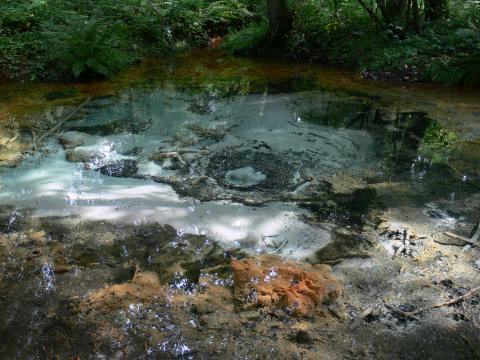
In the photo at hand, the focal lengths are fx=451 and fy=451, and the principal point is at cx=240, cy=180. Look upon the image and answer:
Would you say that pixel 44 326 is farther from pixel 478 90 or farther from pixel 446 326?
pixel 478 90

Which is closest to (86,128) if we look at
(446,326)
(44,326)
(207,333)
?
(44,326)

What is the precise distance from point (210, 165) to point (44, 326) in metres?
2.46

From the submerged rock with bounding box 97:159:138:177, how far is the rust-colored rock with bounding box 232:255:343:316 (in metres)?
1.82

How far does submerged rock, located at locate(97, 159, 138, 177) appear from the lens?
4.54 metres

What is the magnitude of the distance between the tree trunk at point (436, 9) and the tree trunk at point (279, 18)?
10.3 feet

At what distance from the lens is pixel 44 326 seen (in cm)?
266

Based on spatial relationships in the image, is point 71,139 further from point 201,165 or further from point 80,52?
point 80,52

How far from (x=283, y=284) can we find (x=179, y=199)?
146 cm

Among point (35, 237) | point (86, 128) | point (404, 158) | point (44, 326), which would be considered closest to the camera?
point (44, 326)

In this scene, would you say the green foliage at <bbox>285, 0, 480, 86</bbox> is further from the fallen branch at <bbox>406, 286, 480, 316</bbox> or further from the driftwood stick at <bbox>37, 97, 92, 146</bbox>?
the fallen branch at <bbox>406, 286, 480, 316</bbox>

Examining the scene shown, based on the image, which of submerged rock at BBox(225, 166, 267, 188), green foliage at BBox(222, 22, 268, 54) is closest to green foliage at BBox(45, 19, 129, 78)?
green foliage at BBox(222, 22, 268, 54)

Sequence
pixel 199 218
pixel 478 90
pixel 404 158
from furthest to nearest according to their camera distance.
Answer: pixel 478 90 → pixel 404 158 → pixel 199 218

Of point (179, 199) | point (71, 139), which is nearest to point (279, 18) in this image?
point (71, 139)

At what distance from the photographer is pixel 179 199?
405 cm
